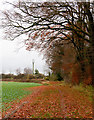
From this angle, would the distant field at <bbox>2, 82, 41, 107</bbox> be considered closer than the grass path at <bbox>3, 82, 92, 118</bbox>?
No

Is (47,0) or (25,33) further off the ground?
(47,0)

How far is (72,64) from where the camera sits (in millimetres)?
6793

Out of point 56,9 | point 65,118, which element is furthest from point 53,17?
point 65,118

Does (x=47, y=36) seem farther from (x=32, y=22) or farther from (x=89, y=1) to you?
(x=89, y=1)

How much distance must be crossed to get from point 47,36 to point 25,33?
2.17 m

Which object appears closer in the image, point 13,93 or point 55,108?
point 55,108

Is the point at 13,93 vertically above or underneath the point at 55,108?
underneath

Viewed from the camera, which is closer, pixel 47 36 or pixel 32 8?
pixel 32 8

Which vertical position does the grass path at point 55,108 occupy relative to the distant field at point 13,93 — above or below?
above

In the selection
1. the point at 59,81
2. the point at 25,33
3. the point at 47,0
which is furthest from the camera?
the point at 59,81

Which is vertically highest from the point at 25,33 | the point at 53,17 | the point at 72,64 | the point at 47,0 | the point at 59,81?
the point at 47,0

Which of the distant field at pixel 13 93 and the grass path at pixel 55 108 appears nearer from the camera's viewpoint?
the grass path at pixel 55 108

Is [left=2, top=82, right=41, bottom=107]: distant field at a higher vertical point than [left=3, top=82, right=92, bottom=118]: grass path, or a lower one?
lower

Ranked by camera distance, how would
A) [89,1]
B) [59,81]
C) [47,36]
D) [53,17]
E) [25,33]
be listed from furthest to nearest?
[59,81]
[47,36]
[25,33]
[53,17]
[89,1]
